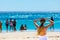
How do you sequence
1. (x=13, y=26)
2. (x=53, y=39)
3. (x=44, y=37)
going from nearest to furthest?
(x=44, y=37), (x=53, y=39), (x=13, y=26)

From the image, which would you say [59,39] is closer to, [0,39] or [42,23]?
[0,39]

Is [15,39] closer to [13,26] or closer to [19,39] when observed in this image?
[19,39]

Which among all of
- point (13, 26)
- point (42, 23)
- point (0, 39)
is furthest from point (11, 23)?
point (42, 23)

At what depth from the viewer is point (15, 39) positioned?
19.5 m

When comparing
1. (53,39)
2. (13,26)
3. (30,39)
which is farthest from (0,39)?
(13,26)

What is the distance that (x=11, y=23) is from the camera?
29688mm

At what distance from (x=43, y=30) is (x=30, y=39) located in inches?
394

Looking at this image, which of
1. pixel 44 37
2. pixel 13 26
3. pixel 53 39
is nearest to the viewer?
pixel 44 37

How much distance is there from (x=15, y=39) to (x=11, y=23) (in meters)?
10.2

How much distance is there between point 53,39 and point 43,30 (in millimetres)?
9762

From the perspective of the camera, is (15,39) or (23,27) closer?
(15,39)

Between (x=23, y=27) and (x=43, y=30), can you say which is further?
(x=23, y=27)

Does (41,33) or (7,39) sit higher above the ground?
(41,33)

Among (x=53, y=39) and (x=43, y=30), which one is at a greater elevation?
(x=43, y=30)
